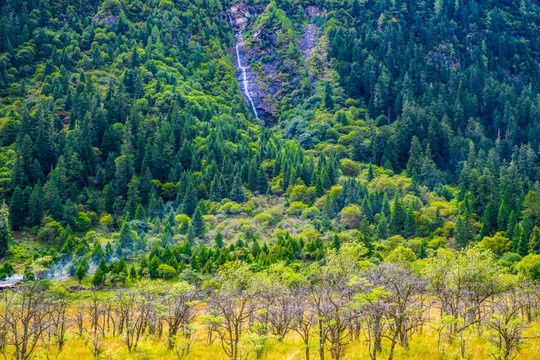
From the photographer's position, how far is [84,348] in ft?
153

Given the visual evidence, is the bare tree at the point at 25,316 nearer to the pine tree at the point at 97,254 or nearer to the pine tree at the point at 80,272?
the pine tree at the point at 80,272

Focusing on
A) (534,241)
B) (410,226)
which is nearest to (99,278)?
(410,226)

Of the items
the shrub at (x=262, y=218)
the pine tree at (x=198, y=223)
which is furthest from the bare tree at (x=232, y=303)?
the shrub at (x=262, y=218)

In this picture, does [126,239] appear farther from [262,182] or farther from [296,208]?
[262,182]

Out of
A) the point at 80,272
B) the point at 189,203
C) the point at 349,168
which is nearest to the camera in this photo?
the point at 80,272

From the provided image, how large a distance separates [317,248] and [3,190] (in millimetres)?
95888

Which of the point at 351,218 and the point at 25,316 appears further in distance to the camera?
the point at 351,218

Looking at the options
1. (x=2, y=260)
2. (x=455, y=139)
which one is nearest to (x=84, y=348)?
(x=2, y=260)

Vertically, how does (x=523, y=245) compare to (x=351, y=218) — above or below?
above

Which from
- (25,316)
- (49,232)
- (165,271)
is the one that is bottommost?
(49,232)

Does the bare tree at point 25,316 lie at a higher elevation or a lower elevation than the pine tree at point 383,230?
higher

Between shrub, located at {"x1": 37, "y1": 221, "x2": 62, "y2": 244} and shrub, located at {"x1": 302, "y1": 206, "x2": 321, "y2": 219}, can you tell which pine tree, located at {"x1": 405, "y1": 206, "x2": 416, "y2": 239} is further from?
shrub, located at {"x1": 37, "y1": 221, "x2": 62, "y2": 244}

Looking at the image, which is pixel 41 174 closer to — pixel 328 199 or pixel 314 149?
pixel 328 199

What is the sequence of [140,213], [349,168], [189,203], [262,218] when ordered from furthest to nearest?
[349,168] → [189,203] → [140,213] → [262,218]
